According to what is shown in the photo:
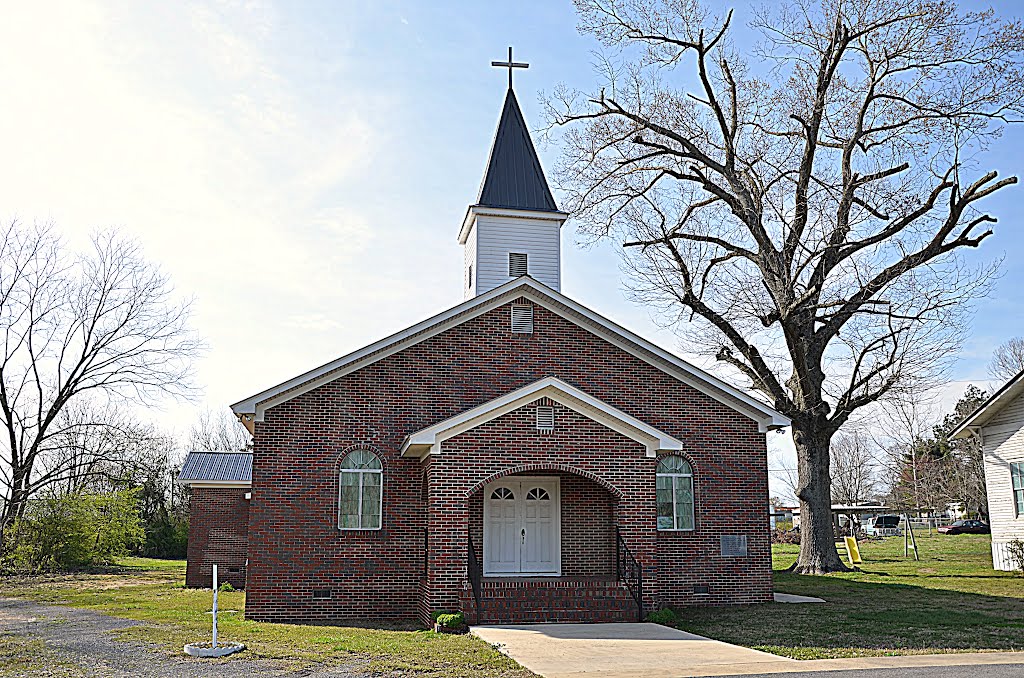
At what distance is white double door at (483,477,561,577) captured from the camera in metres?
18.3

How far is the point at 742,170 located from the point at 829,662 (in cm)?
1663

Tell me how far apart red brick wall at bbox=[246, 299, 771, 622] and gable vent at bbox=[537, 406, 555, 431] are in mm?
160

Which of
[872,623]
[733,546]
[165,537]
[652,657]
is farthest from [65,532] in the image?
[872,623]

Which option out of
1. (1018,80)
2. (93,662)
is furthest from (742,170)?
(93,662)

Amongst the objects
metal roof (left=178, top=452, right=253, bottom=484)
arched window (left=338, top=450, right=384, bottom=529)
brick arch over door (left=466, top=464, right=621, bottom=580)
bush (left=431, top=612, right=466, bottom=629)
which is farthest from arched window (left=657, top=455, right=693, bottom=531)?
metal roof (left=178, top=452, right=253, bottom=484)

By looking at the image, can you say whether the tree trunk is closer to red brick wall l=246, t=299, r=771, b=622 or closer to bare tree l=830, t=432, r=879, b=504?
red brick wall l=246, t=299, r=771, b=622

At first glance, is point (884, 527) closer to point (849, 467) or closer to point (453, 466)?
point (849, 467)

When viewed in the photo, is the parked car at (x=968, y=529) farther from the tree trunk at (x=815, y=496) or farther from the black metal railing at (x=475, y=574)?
the black metal railing at (x=475, y=574)

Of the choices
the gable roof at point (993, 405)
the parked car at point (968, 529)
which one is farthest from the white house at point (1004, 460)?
the parked car at point (968, 529)

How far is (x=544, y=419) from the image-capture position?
55.5 ft

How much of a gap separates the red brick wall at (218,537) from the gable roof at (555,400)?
11.7 meters

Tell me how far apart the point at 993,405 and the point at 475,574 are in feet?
56.3

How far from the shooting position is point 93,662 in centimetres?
1195

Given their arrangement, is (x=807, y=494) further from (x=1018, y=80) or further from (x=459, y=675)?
(x=459, y=675)
